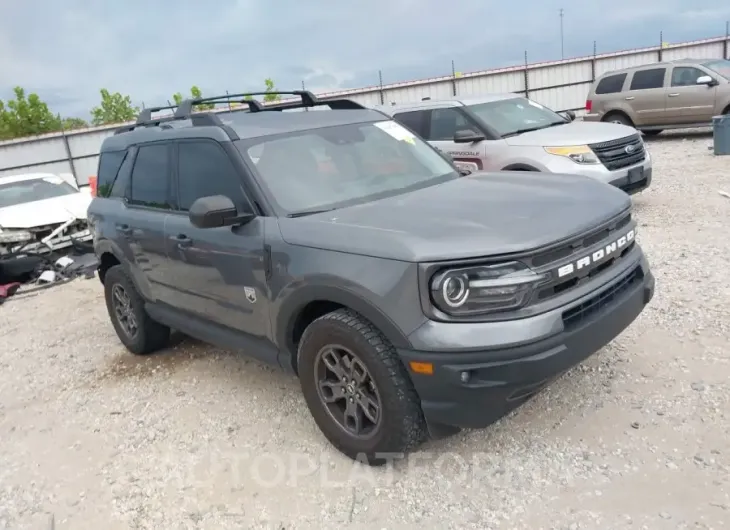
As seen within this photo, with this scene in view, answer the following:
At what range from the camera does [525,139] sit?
796 centimetres

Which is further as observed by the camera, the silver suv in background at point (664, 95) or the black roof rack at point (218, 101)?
the silver suv in background at point (664, 95)

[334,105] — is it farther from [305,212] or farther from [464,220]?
[464,220]

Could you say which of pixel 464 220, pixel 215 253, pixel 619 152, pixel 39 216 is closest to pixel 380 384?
pixel 464 220

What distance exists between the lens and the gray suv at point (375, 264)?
9.16ft

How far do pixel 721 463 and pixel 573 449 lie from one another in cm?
68

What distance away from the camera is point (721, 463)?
9.84 feet

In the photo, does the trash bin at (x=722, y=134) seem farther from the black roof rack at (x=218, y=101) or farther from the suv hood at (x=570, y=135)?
the black roof rack at (x=218, y=101)

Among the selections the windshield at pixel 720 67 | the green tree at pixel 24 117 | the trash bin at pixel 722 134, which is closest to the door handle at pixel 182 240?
the trash bin at pixel 722 134

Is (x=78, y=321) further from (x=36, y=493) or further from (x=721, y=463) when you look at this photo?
(x=721, y=463)

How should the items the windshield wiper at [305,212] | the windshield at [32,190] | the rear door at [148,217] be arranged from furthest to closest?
1. the windshield at [32,190]
2. the rear door at [148,217]
3. the windshield wiper at [305,212]

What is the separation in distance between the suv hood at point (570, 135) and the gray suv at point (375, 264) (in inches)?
146

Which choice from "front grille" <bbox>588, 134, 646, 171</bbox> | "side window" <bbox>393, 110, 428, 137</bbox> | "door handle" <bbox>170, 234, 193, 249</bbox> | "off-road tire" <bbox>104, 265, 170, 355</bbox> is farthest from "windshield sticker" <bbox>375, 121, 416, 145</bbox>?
"side window" <bbox>393, 110, 428, 137</bbox>

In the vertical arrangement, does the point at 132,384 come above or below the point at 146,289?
below

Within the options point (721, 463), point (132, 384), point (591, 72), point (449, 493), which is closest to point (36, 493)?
point (132, 384)
